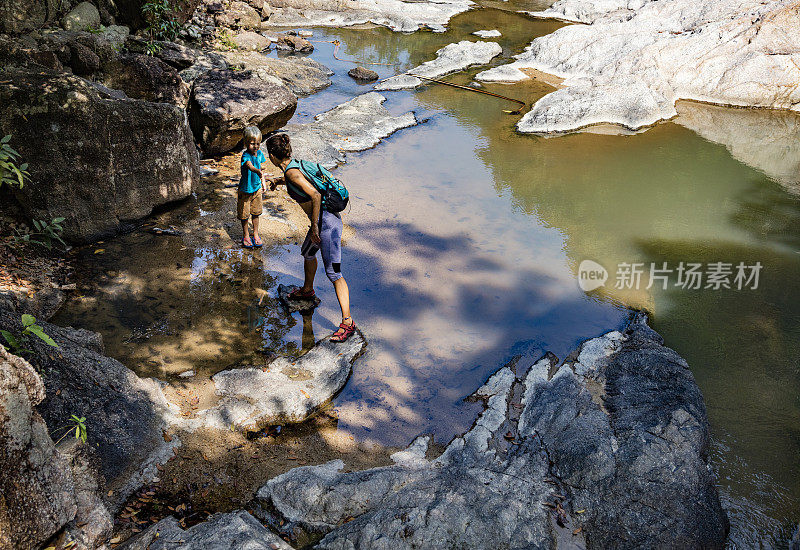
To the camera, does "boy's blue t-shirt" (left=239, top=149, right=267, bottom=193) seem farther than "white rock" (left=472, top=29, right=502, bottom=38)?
No

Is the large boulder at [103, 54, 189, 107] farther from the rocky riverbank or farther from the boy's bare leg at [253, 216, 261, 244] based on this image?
the rocky riverbank

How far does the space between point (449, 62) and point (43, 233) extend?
978cm

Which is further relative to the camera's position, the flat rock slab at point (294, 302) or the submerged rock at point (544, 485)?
the flat rock slab at point (294, 302)

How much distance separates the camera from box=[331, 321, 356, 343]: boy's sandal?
4637 mm

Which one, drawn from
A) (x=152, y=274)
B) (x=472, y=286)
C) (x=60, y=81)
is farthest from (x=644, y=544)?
(x=60, y=81)

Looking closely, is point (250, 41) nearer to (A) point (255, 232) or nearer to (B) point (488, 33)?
(B) point (488, 33)

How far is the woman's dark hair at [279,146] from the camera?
14.2 feet

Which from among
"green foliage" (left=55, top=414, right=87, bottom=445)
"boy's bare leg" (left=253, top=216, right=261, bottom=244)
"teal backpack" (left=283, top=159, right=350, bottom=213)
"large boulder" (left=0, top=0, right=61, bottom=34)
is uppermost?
"large boulder" (left=0, top=0, right=61, bottom=34)

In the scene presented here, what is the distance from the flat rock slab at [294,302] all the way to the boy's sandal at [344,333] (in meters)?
0.47

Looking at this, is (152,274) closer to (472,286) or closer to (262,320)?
(262,320)

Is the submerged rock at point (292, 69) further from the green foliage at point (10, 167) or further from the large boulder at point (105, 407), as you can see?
the large boulder at point (105, 407)

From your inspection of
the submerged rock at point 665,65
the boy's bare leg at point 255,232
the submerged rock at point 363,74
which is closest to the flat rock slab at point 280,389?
the boy's bare leg at point 255,232

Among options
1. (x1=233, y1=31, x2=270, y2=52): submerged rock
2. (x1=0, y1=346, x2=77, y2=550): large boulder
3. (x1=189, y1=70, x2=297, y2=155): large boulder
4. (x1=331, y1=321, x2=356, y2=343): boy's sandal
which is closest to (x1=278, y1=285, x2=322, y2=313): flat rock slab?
(x1=331, y1=321, x2=356, y2=343): boy's sandal

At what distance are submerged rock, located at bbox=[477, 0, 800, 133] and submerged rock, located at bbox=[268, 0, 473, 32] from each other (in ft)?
14.0
